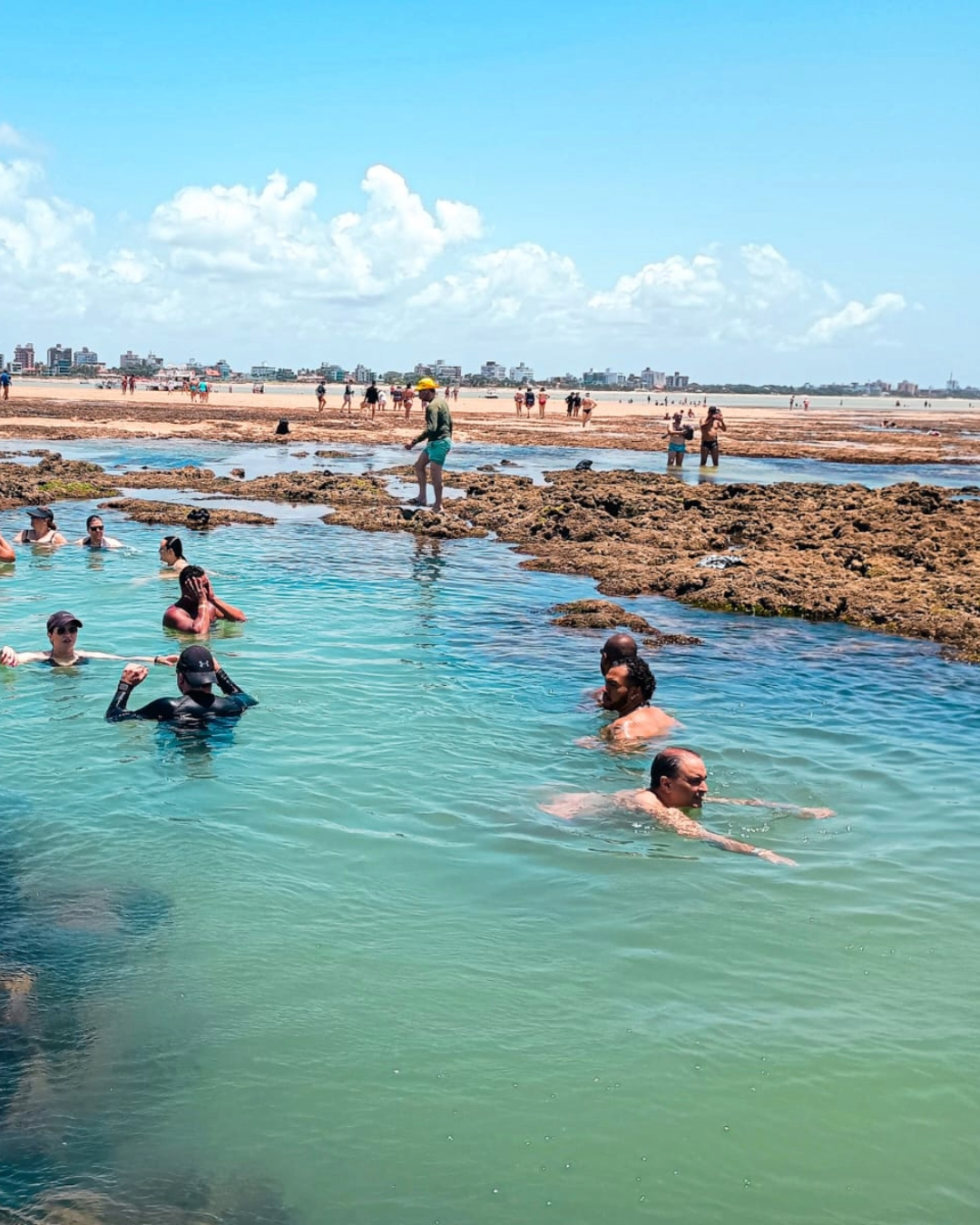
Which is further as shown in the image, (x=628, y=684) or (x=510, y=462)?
(x=510, y=462)

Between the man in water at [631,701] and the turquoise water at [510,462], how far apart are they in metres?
22.0

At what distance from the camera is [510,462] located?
37750mm

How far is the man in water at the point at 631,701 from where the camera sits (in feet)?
31.2

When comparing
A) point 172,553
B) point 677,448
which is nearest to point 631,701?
point 172,553

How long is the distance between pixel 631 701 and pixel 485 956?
12.6 feet

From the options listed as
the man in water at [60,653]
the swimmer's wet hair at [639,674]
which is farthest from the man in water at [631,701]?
the man in water at [60,653]

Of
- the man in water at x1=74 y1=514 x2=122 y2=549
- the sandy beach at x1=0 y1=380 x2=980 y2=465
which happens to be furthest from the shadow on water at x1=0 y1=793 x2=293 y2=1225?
the sandy beach at x1=0 y1=380 x2=980 y2=465

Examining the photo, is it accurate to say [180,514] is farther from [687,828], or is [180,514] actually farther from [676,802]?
[687,828]

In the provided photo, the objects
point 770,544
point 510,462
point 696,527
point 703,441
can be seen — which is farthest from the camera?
point 510,462

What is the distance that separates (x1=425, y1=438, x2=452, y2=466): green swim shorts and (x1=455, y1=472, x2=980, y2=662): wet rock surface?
209 centimetres

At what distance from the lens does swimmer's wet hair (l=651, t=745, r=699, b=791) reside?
788 cm

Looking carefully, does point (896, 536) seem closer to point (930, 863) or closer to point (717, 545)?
point (717, 545)

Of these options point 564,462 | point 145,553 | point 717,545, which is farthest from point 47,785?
point 564,462

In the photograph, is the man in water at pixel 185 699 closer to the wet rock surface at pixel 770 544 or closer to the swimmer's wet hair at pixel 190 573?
the swimmer's wet hair at pixel 190 573
